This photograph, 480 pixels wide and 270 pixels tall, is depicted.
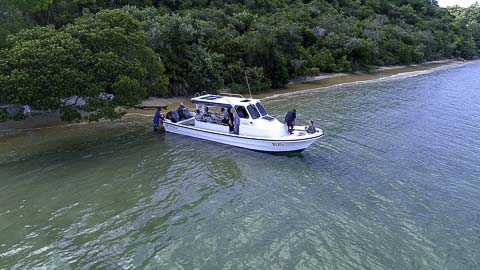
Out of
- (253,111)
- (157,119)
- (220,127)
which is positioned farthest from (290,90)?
(253,111)

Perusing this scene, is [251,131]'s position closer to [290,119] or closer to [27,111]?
[290,119]

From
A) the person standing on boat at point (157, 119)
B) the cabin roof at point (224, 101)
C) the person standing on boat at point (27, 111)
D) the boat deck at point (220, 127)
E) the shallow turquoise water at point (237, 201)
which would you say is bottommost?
the shallow turquoise water at point (237, 201)

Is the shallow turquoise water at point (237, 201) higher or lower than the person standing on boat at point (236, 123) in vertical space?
lower

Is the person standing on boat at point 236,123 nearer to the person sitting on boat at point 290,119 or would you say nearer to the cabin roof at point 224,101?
the cabin roof at point 224,101

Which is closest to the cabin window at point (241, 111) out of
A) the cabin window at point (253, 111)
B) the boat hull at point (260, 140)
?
the cabin window at point (253, 111)

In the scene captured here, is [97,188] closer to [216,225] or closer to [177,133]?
[216,225]

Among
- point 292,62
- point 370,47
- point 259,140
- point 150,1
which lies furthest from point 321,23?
point 259,140

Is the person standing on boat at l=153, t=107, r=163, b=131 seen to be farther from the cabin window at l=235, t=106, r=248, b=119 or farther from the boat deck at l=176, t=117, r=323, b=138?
the cabin window at l=235, t=106, r=248, b=119

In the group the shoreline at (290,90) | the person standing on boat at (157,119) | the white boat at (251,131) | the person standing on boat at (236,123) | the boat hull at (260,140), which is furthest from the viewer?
the shoreline at (290,90)
